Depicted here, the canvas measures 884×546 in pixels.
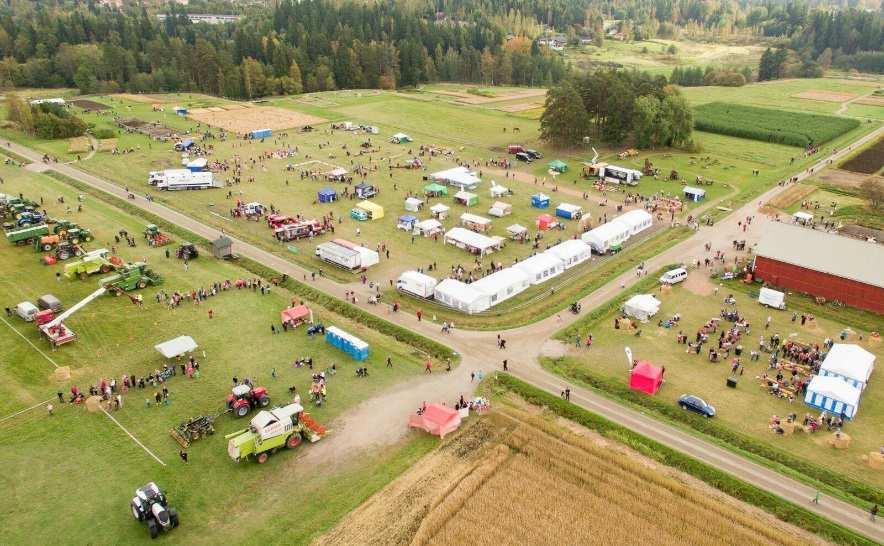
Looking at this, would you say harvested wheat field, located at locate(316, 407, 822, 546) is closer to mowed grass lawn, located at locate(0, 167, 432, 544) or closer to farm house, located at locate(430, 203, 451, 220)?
mowed grass lawn, located at locate(0, 167, 432, 544)

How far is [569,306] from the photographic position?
157 feet

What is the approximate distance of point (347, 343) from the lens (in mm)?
40688

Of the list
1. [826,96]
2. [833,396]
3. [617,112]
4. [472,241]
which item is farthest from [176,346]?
[826,96]

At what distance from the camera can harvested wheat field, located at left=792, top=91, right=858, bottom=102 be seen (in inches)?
5319

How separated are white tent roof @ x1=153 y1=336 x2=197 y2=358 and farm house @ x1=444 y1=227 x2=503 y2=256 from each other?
26.0 m

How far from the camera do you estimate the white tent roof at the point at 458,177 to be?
74875mm

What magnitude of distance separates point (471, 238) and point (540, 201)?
14.5 metres

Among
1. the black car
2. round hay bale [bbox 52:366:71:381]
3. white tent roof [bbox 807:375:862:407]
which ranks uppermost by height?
white tent roof [bbox 807:375:862:407]

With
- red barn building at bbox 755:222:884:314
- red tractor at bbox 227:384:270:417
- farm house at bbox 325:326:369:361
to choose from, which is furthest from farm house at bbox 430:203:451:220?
red tractor at bbox 227:384:270:417

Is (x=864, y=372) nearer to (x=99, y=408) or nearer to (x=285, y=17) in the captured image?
(x=99, y=408)

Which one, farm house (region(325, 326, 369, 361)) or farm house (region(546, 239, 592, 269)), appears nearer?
farm house (region(325, 326, 369, 361))

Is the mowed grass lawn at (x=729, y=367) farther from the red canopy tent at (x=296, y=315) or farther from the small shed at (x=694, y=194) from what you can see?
the small shed at (x=694, y=194)

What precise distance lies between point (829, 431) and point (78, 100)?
132m

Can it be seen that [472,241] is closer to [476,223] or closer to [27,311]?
[476,223]
